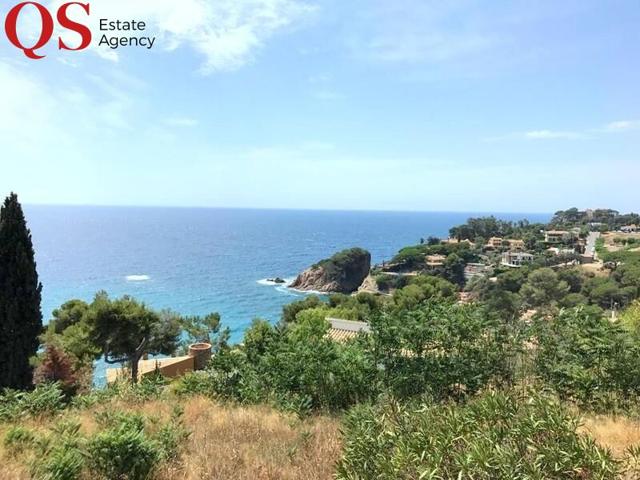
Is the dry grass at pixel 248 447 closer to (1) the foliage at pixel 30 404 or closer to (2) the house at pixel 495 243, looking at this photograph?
(1) the foliage at pixel 30 404

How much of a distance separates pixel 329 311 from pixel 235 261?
54.3 meters

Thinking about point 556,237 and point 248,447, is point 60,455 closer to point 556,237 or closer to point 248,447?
point 248,447

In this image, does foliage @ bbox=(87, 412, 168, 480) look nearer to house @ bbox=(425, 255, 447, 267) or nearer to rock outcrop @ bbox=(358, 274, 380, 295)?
rock outcrop @ bbox=(358, 274, 380, 295)

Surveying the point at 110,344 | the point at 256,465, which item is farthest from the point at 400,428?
the point at 110,344

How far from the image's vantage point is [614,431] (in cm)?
362

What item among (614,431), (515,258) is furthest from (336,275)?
(614,431)

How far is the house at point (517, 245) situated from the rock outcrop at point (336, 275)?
105ft

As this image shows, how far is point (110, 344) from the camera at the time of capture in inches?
628

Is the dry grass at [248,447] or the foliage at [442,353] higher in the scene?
the foliage at [442,353]

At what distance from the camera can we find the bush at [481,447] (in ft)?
7.14

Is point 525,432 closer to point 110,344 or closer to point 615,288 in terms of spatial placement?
point 110,344

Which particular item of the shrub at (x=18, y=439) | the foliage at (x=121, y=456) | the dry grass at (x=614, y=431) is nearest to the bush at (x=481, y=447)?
the dry grass at (x=614, y=431)

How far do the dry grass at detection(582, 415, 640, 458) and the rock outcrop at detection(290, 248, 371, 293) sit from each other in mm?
52358

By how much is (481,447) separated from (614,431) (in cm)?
231
